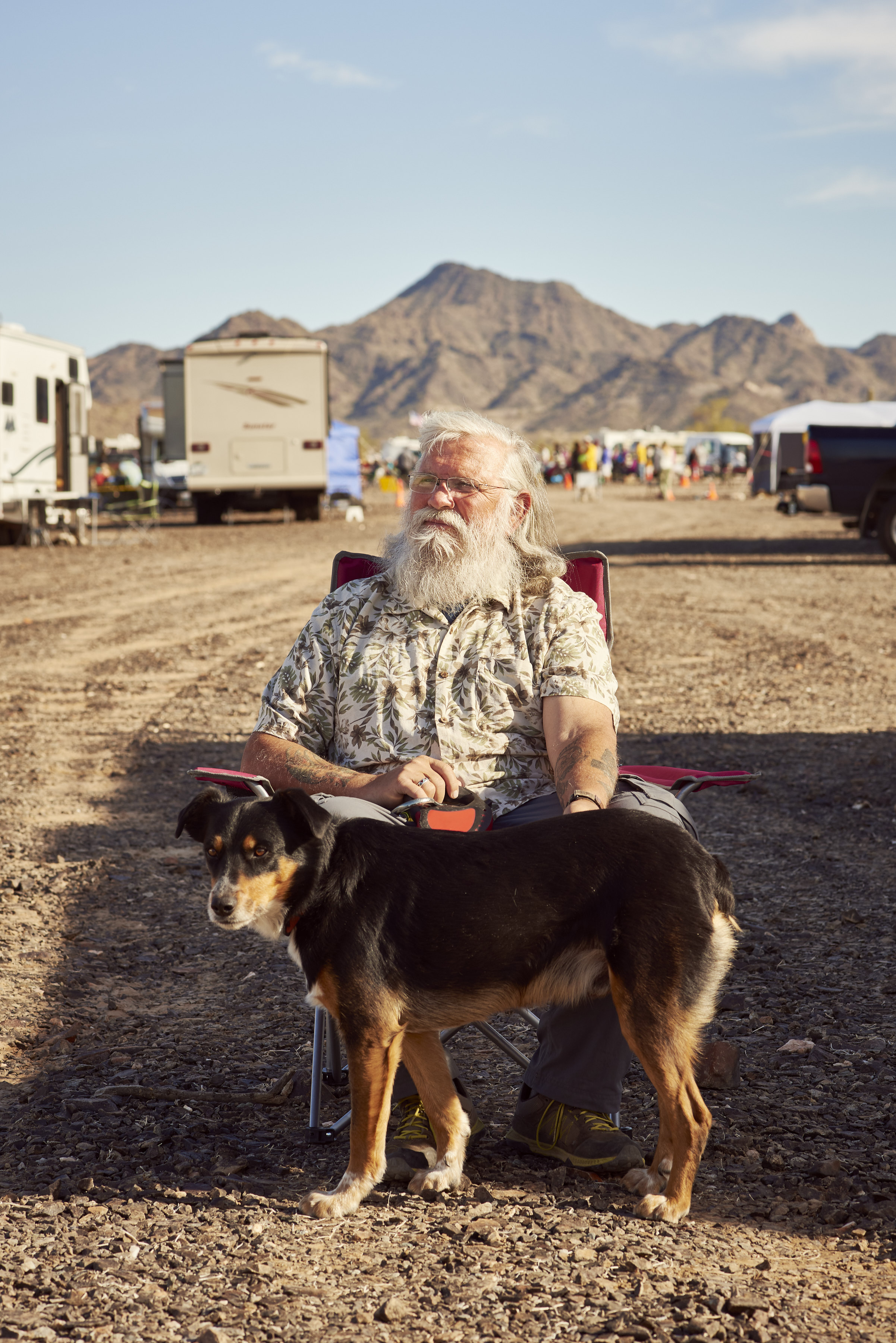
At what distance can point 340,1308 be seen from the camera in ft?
6.89

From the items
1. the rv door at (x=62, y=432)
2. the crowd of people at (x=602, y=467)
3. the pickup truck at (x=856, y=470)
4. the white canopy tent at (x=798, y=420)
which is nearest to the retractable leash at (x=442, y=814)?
the pickup truck at (x=856, y=470)

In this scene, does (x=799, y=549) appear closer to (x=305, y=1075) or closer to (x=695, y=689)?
(x=695, y=689)

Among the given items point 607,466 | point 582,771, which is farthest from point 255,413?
point 607,466

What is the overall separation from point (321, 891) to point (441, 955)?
0.24m

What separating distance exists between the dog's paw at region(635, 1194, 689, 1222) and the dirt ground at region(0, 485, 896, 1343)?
0.07ft

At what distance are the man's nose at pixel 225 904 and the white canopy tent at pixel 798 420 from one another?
23.0m

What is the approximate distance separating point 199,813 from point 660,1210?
1.12m

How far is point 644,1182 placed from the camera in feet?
8.06

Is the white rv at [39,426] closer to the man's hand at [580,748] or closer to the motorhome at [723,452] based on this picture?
the man's hand at [580,748]

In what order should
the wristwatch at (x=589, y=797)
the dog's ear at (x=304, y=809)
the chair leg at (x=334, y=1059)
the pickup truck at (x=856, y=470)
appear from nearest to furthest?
the dog's ear at (x=304, y=809) < the wristwatch at (x=589, y=797) < the chair leg at (x=334, y=1059) < the pickup truck at (x=856, y=470)

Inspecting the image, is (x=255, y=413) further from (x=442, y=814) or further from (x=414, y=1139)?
(x=414, y=1139)

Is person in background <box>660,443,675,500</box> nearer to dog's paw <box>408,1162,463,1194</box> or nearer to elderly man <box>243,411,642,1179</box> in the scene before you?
elderly man <box>243,411,642,1179</box>

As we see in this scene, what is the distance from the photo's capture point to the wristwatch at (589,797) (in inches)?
104

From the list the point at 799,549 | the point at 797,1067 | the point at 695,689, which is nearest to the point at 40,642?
the point at 695,689
